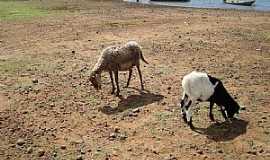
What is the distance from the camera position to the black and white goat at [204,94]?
32.9 ft

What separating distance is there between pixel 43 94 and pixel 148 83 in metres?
2.82

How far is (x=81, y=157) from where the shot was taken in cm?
884

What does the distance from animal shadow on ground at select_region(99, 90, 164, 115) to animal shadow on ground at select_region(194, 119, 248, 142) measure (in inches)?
80.0

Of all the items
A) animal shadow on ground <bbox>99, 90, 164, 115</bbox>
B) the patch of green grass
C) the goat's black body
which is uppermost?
the goat's black body

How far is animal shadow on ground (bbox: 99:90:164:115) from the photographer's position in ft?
37.0

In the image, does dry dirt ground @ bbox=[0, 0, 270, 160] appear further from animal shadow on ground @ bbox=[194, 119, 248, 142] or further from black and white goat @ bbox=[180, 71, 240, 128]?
black and white goat @ bbox=[180, 71, 240, 128]

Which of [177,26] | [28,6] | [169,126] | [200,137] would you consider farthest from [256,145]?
[28,6]

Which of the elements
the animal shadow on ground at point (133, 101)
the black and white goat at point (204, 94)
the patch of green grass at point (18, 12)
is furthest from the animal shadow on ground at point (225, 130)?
the patch of green grass at point (18, 12)

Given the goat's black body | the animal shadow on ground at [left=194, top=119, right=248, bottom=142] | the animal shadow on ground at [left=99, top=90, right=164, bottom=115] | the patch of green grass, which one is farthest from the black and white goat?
the patch of green grass

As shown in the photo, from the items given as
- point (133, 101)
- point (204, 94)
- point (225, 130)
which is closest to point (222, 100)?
point (204, 94)

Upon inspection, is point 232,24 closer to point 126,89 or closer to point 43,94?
point 126,89

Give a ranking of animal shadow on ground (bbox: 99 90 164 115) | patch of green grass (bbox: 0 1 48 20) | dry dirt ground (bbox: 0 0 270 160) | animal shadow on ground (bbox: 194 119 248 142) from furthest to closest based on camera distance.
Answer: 1. patch of green grass (bbox: 0 1 48 20)
2. animal shadow on ground (bbox: 99 90 164 115)
3. animal shadow on ground (bbox: 194 119 248 142)
4. dry dirt ground (bbox: 0 0 270 160)

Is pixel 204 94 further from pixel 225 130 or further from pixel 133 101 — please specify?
pixel 133 101

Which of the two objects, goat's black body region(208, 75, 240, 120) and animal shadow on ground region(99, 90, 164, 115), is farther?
animal shadow on ground region(99, 90, 164, 115)
